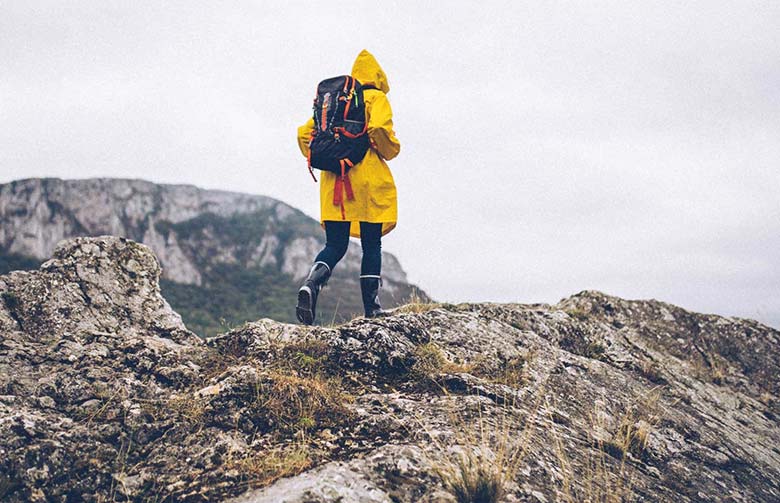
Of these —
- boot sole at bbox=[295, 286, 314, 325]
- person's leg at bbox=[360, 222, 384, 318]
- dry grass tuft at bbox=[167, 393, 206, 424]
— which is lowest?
dry grass tuft at bbox=[167, 393, 206, 424]

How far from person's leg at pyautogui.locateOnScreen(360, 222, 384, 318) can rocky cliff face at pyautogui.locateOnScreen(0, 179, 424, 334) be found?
76.6 meters

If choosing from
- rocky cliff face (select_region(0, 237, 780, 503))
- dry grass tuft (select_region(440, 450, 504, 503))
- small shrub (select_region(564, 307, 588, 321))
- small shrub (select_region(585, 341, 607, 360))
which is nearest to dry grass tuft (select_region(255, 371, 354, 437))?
rocky cliff face (select_region(0, 237, 780, 503))

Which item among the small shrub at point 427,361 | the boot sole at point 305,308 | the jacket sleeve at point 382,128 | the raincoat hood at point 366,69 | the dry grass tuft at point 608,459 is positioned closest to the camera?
the dry grass tuft at point 608,459

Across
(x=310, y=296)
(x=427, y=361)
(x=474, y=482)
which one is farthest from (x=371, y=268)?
(x=474, y=482)

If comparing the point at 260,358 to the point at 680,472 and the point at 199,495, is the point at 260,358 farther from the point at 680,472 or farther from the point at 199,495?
the point at 680,472

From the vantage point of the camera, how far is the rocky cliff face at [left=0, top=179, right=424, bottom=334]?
4011 inches

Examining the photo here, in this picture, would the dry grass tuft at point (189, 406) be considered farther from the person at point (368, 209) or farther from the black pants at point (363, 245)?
the black pants at point (363, 245)

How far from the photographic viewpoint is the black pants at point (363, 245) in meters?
5.51

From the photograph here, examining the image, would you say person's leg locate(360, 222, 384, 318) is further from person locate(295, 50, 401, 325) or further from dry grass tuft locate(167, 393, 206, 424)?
dry grass tuft locate(167, 393, 206, 424)

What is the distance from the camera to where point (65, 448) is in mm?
2932

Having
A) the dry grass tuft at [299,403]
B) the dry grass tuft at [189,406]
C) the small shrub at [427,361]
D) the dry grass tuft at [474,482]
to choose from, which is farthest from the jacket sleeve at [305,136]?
the dry grass tuft at [474,482]

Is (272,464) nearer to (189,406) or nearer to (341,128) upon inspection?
(189,406)

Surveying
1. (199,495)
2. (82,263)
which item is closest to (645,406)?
(199,495)

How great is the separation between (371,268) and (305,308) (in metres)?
0.88
